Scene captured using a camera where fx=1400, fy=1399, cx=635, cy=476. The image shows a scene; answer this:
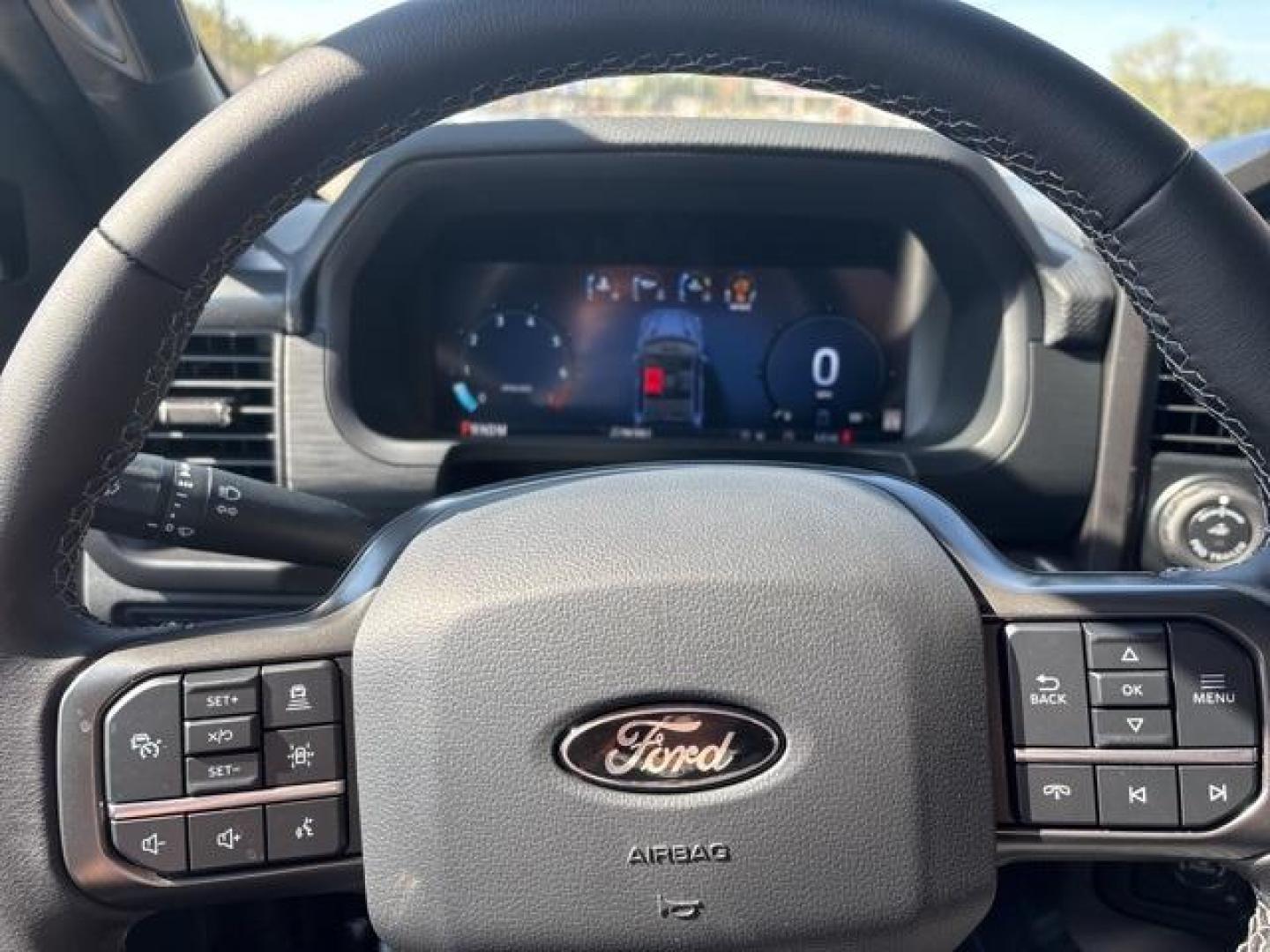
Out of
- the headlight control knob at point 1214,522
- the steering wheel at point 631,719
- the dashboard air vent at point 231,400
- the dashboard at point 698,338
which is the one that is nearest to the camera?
the steering wheel at point 631,719

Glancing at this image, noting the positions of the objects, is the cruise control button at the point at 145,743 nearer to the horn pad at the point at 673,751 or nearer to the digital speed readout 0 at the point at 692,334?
the horn pad at the point at 673,751

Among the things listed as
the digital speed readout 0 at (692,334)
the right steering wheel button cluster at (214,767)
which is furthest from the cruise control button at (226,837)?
the digital speed readout 0 at (692,334)

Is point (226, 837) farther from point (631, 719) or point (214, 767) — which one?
point (631, 719)

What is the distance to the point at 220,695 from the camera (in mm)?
924

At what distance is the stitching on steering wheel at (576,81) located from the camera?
80 centimetres

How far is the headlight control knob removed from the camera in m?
1.79

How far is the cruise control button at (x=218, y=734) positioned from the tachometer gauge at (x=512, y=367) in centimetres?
118

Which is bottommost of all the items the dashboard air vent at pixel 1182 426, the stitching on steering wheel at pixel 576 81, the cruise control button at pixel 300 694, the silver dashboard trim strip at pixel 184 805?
the silver dashboard trim strip at pixel 184 805

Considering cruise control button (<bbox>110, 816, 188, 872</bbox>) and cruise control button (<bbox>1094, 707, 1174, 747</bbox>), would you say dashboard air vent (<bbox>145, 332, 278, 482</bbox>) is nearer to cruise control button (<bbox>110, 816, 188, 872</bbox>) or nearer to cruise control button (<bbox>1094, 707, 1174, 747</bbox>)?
cruise control button (<bbox>110, 816, 188, 872</bbox>)

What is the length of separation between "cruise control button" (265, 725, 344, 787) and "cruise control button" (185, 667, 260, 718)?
3cm

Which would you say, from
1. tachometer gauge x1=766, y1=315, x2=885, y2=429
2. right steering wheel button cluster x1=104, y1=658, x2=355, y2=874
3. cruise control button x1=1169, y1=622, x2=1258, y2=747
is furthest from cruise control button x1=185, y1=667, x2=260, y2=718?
tachometer gauge x1=766, y1=315, x2=885, y2=429

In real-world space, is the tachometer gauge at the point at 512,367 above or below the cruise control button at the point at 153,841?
above

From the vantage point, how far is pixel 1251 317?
2.69ft

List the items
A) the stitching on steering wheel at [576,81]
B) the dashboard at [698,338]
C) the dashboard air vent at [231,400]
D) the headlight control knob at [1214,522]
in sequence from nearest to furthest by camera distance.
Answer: the stitching on steering wheel at [576,81], the headlight control knob at [1214,522], the dashboard air vent at [231,400], the dashboard at [698,338]
